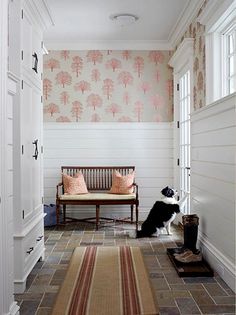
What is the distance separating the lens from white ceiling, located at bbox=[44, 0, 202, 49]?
14.6 feet

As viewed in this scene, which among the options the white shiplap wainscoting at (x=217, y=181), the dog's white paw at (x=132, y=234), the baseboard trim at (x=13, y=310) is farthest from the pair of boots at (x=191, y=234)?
the baseboard trim at (x=13, y=310)

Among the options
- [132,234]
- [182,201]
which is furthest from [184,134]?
[132,234]

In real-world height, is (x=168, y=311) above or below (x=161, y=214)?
below

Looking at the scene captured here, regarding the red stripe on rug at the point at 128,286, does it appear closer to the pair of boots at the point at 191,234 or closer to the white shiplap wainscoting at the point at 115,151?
the pair of boots at the point at 191,234

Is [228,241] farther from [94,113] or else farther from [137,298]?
[94,113]

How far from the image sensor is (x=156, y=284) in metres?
3.11

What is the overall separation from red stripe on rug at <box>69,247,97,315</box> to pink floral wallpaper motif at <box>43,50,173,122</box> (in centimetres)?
267

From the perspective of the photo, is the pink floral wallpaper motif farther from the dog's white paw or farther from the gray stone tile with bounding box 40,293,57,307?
the gray stone tile with bounding box 40,293,57,307

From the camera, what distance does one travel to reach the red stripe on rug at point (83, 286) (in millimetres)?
2590

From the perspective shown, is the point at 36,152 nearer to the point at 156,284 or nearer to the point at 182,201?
the point at 156,284

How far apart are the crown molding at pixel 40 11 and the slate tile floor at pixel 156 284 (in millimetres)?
2374

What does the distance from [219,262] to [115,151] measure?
3172 millimetres

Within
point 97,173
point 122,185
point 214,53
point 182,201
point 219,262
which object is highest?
point 214,53

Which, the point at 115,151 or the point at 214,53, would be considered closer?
the point at 214,53
